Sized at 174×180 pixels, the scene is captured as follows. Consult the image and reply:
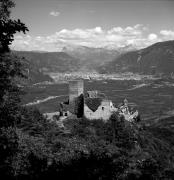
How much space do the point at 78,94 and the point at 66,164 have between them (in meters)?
41.1

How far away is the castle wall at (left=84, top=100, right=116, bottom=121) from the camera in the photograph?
5622 cm

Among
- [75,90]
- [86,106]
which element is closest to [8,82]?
[86,106]

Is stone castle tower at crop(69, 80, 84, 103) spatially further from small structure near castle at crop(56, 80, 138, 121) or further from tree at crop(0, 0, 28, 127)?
tree at crop(0, 0, 28, 127)

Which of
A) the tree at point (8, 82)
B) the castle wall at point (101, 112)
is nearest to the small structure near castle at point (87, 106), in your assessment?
the castle wall at point (101, 112)

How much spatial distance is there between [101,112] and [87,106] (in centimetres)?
245

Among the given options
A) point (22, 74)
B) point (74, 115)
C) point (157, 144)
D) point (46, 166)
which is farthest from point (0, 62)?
point (157, 144)

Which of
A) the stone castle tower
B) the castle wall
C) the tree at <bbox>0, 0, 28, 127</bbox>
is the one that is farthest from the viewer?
the stone castle tower

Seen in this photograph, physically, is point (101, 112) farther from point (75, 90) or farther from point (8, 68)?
point (8, 68)

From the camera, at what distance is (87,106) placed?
56219 mm

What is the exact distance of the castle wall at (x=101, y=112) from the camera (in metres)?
56.2

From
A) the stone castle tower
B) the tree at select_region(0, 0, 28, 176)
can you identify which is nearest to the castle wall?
the stone castle tower

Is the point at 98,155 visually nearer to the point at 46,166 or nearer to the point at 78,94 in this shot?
the point at 46,166

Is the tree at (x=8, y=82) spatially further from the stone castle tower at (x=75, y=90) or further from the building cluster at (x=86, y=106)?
the stone castle tower at (x=75, y=90)

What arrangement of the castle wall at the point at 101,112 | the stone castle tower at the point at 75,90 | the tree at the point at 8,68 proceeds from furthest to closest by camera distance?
the stone castle tower at the point at 75,90
the castle wall at the point at 101,112
the tree at the point at 8,68
